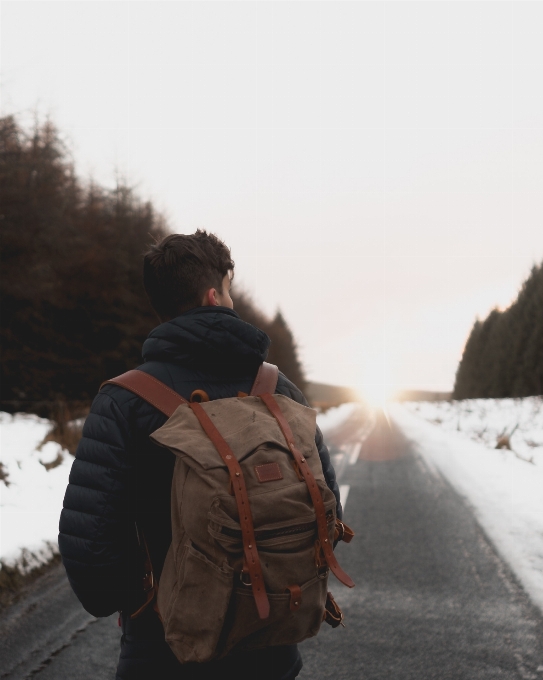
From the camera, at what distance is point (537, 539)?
517 centimetres

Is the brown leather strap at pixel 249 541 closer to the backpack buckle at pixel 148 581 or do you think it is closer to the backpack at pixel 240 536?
the backpack at pixel 240 536

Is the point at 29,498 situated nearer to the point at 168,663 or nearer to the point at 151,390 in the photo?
the point at 168,663

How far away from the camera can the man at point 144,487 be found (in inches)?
56.6

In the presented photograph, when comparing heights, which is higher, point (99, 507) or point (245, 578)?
point (99, 507)


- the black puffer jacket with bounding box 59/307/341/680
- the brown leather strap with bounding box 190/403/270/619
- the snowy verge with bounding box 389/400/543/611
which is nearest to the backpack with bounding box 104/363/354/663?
the brown leather strap with bounding box 190/403/270/619

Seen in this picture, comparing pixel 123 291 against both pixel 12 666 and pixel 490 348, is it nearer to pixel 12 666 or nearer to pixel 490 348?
pixel 12 666

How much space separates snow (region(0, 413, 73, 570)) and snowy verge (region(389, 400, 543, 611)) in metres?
3.93

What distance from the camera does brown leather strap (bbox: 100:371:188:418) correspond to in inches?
57.3

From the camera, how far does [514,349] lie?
3559 centimetres

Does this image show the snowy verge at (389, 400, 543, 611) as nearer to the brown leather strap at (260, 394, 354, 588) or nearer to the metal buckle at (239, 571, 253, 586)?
the brown leather strap at (260, 394, 354, 588)

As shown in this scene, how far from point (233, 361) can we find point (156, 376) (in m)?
0.22

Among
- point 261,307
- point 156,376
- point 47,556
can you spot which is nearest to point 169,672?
point 156,376

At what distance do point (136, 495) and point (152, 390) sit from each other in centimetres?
28

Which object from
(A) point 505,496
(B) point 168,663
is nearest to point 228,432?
(B) point 168,663
